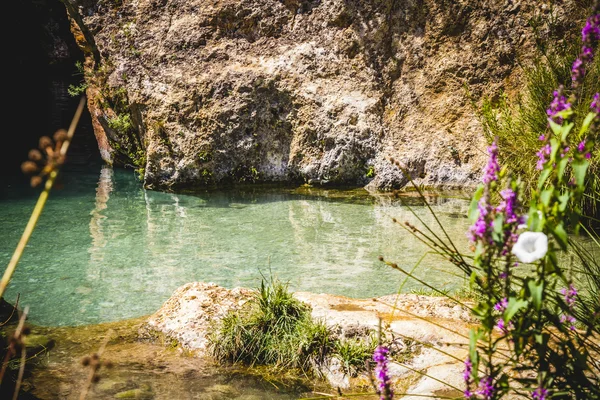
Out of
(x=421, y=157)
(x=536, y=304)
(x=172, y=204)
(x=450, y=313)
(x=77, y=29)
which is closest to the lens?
(x=536, y=304)

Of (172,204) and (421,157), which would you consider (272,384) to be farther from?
(421,157)

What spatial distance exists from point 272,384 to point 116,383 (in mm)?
906

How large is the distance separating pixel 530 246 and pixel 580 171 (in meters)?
0.25

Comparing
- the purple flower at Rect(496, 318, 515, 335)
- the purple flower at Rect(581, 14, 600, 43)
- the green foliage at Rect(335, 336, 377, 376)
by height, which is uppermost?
the purple flower at Rect(581, 14, 600, 43)

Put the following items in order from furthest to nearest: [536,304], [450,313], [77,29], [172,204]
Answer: [77,29], [172,204], [450,313], [536,304]

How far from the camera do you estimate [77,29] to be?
973 cm

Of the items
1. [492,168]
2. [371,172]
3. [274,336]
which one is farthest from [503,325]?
[371,172]

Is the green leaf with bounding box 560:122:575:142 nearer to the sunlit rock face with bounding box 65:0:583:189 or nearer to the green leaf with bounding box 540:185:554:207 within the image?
the green leaf with bounding box 540:185:554:207

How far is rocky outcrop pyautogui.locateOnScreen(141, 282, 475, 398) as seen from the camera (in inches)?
118

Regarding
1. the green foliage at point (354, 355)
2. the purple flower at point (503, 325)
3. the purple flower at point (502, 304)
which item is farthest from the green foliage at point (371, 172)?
the purple flower at point (502, 304)

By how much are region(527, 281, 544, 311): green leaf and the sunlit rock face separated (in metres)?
Result: 6.66

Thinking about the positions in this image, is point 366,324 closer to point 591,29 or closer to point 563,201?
point 563,201

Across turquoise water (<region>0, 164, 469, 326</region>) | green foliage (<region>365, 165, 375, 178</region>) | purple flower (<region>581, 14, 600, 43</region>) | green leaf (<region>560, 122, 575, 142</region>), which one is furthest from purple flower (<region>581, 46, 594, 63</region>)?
green foliage (<region>365, 165, 375, 178</region>)

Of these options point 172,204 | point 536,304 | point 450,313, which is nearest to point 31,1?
point 172,204
